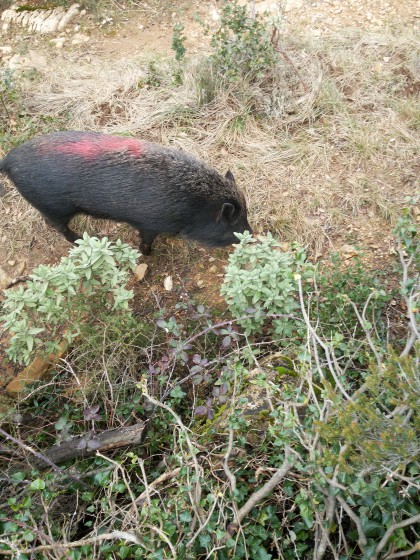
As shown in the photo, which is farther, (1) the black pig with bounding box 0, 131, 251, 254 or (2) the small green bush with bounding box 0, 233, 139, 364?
(1) the black pig with bounding box 0, 131, 251, 254

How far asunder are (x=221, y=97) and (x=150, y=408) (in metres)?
3.62

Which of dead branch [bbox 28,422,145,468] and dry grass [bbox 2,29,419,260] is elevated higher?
dry grass [bbox 2,29,419,260]

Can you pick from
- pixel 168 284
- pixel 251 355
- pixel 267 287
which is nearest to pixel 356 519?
pixel 251 355

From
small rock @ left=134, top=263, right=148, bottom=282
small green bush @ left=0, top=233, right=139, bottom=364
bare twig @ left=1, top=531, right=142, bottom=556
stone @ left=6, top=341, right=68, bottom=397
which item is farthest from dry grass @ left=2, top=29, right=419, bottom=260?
bare twig @ left=1, top=531, right=142, bottom=556

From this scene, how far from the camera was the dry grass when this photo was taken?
506cm

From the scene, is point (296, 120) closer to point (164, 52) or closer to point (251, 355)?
point (164, 52)

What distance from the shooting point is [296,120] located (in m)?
5.59

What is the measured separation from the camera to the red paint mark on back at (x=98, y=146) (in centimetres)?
442

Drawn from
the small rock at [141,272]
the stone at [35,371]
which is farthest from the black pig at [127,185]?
the stone at [35,371]

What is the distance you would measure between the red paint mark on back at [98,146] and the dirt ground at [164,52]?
0.98 metres

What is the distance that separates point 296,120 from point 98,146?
2.22 meters

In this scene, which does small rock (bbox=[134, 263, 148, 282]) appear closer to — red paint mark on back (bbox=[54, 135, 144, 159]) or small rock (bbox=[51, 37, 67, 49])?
red paint mark on back (bbox=[54, 135, 144, 159])

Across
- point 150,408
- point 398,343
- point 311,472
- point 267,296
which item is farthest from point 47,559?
point 398,343

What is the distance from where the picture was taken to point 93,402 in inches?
149
